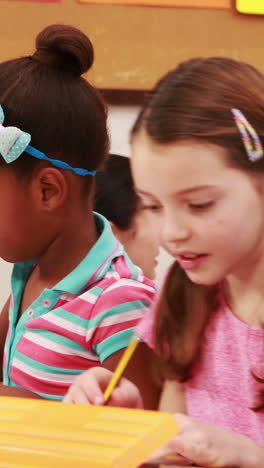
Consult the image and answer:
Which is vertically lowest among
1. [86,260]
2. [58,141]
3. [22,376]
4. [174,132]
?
[22,376]

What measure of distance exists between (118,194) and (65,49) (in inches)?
13.8

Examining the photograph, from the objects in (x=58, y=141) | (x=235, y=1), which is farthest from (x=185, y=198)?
(x=235, y=1)

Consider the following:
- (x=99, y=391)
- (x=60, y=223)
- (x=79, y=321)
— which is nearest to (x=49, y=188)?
(x=60, y=223)

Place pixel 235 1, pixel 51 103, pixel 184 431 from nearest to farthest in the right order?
pixel 184 431 < pixel 51 103 < pixel 235 1

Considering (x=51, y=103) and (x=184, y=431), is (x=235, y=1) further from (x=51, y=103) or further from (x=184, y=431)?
(x=184, y=431)

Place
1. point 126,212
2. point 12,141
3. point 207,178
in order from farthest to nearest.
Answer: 1. point 126,212
2. point 12,141
3. point 207,178

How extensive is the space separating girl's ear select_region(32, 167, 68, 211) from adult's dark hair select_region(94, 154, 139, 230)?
0.28 metres

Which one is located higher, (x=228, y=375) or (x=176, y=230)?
(x=176, y=230)

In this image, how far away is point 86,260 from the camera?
795 mm

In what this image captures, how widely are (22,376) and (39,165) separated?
234 millimetres

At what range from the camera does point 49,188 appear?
0.78 metres

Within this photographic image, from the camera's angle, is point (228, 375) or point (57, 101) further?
point (57, 101)

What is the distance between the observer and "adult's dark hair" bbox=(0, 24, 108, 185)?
76cm

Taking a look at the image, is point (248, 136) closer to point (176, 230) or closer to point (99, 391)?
point (176, 230)
